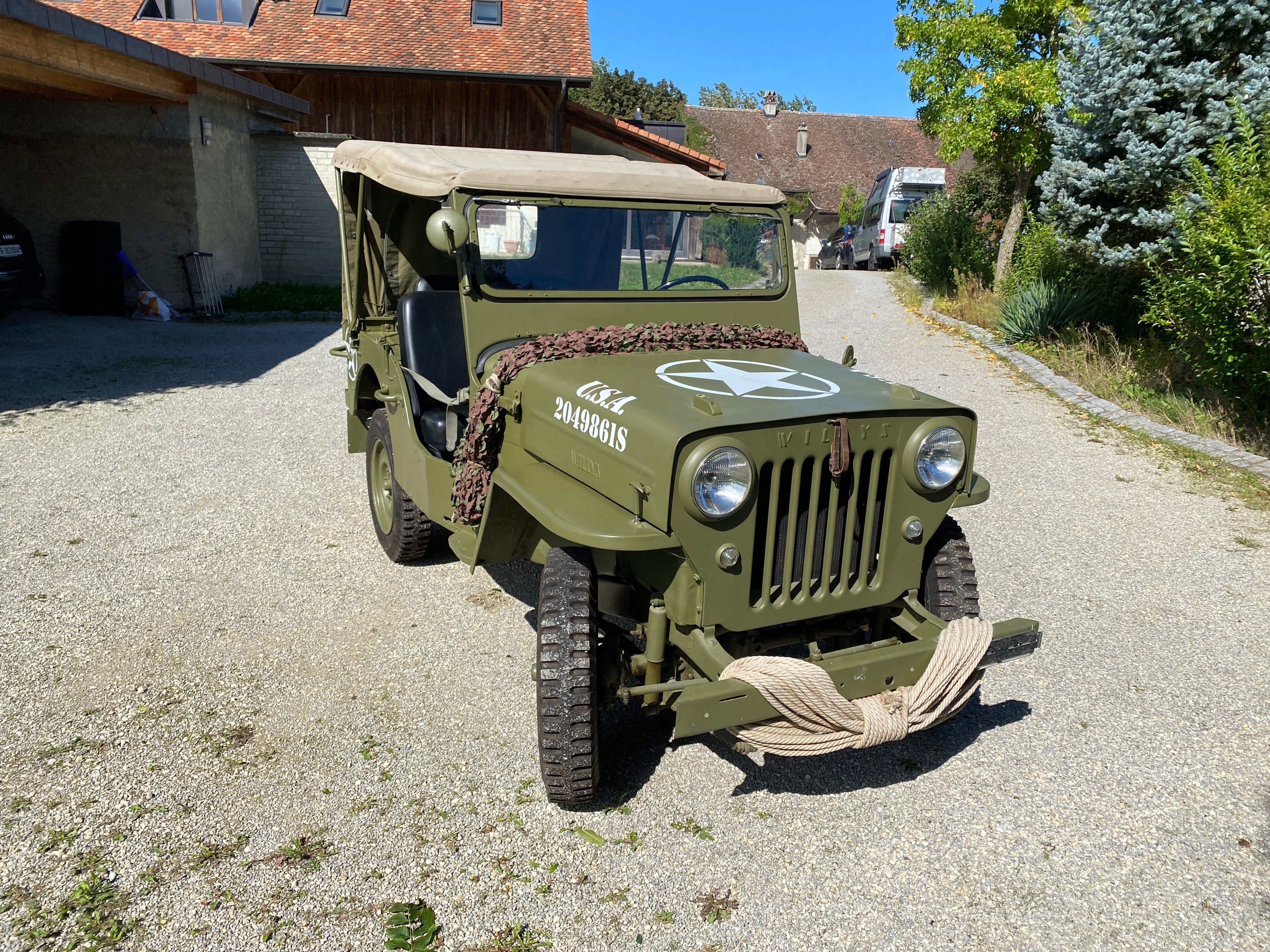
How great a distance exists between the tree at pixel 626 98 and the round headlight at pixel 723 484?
3080 centimetres

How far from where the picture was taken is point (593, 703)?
2.74 meters

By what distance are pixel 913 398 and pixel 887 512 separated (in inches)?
15.3

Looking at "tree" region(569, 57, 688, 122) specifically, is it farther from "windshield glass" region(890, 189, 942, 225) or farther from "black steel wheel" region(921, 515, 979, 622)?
"black steel wheel" region(921, 515, 979, 622)

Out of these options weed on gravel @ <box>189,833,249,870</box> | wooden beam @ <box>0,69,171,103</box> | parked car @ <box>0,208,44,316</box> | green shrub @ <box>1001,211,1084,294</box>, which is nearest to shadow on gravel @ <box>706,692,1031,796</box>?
weed on gravel @ <box>189,833,249,870</box>

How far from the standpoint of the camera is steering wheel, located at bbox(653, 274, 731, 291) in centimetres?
404

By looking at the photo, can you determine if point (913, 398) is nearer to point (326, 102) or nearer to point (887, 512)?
point (887, 512)

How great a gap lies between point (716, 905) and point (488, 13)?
60.4ft

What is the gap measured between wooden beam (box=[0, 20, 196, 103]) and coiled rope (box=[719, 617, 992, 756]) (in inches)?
363

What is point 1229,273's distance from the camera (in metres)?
6.63

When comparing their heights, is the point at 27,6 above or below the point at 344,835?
above

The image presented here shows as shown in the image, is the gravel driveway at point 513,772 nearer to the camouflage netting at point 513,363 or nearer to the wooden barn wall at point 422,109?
the camouflage netting at point 513,363

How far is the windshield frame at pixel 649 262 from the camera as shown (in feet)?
11.9

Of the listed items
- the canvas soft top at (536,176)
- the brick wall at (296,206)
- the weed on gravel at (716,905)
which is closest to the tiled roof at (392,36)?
the brick wall at (296,206)

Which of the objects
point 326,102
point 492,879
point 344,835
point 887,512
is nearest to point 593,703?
point 492,879
